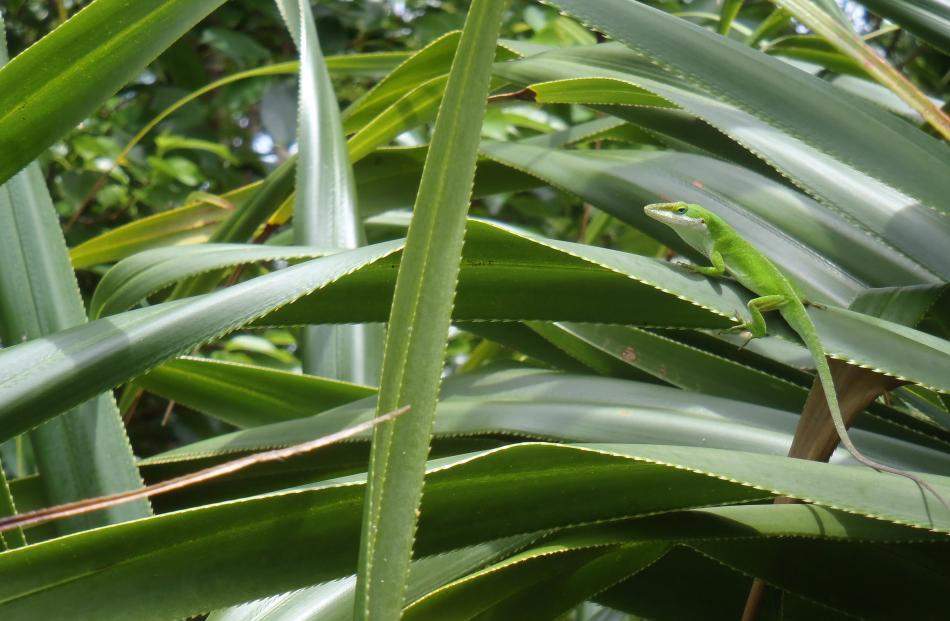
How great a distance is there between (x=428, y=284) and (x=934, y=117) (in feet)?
2.10

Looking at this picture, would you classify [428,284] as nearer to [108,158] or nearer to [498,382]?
[498,382]

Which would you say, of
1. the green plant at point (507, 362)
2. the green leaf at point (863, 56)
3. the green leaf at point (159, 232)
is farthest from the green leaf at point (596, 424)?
the green leaf at point (159, 232)

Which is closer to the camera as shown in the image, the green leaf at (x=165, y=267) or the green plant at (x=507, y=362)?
the green plant at (x=507, y=362)

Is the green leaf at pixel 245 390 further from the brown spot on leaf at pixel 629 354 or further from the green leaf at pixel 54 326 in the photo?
the brown spot on leaf at pixel 629 354

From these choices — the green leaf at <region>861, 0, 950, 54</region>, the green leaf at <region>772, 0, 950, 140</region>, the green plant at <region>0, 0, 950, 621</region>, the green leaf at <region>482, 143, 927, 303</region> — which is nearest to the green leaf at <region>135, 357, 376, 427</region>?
the green plant at <region>0, 0, 950, 621</region>

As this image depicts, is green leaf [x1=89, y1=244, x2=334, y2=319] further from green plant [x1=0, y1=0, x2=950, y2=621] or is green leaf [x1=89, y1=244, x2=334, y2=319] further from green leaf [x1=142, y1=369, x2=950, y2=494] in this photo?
green leaf [x1=142, y1=369, x2=950, y2=494]

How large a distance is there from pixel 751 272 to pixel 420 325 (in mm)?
1029

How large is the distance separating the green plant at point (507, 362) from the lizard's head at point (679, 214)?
0.9 inches

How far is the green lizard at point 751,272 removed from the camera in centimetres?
97

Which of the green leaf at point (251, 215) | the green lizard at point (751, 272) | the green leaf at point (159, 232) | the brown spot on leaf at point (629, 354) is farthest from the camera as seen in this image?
the green leaf at point (159, 232)

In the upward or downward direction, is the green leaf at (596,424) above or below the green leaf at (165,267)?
below

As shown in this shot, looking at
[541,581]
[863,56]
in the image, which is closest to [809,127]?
[863,56]

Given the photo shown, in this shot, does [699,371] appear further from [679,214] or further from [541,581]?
[541,581]

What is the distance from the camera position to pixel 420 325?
0.57 m
